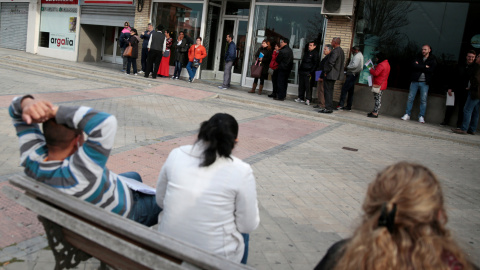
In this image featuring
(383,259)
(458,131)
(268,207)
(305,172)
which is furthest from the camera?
(458,131)

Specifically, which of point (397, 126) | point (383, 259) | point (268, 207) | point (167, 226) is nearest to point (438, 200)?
point (383, 259)

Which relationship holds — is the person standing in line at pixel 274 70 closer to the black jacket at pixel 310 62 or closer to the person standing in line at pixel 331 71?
the black jacket at pixel 310 62

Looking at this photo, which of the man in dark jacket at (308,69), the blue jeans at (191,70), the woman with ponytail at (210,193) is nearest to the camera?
the woman with ponytail at (210,193)

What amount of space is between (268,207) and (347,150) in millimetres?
3616

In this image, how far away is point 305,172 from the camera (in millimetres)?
6133

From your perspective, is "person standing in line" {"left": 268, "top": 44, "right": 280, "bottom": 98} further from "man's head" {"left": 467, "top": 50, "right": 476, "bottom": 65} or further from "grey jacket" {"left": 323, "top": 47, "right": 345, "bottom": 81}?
"man's head" {"left": 467, "top": 50, "right": 476, "bottom": 65}

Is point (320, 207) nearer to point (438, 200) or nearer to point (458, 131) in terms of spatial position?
point (438, 200)

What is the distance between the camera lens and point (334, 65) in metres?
11.4

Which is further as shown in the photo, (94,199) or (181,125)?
(181,125)

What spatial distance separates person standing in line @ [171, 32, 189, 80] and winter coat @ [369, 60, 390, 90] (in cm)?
721

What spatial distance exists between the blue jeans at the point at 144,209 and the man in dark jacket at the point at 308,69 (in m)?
10.4

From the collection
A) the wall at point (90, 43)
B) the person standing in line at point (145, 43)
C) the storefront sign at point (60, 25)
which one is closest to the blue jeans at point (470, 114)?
the person standing in line at point (145, 43)

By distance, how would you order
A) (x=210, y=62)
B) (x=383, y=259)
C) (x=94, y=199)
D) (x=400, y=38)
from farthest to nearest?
(x=210, y=62) < (x=400, y=38) < (x=94, y=199) < (x=383, y=259)

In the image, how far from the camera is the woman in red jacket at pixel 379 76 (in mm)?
11586
